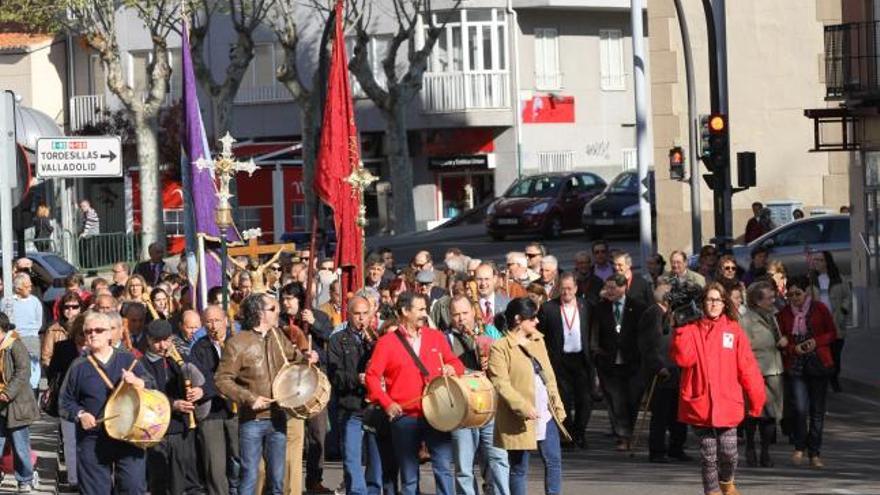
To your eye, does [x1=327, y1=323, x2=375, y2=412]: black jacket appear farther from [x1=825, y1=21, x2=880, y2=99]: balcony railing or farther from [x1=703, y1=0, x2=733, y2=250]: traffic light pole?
[x1=825, y1=21, x2=880, y2=99]: balcony railing

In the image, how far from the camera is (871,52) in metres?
29.9

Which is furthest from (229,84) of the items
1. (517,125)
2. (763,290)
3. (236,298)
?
(763,290)

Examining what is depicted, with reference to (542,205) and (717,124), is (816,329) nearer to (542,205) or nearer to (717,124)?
(717,124)

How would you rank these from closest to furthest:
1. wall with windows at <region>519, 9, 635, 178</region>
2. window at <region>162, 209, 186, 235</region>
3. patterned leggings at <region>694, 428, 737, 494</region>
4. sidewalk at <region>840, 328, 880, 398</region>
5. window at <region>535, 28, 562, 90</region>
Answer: patterned leggings at <region>694, 428, 737, 494</region>, sidewalk at <region>840, 328, 880, 398</region>, window at <region>162, 209, 186, 235</region>, wall with windows at <region>519, 9, 635, 178</region>, window at <region>535, 28, 562, 90</region>

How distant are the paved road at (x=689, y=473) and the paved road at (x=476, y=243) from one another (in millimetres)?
22545

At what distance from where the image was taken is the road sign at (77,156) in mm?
20672

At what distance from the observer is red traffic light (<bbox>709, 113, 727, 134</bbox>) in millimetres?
28844

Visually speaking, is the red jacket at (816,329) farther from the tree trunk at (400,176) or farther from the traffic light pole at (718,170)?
the tree trunk at (400,176)

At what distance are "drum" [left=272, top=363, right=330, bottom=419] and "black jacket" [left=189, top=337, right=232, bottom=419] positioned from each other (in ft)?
1.50

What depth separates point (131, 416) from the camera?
13039 mm

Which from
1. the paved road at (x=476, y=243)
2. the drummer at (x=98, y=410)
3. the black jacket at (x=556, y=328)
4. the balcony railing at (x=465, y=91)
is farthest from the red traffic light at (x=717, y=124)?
the balcony railing at (x=465, y=91)

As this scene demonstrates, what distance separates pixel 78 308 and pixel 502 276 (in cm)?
418

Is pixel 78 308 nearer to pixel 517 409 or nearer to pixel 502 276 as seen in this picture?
pixel 502 276

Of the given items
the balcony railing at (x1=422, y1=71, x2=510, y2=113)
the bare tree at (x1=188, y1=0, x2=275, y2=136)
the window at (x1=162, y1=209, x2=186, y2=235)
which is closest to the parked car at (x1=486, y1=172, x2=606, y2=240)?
the bare tree at (x1=188, y1=0, x2=275, y2=136)
